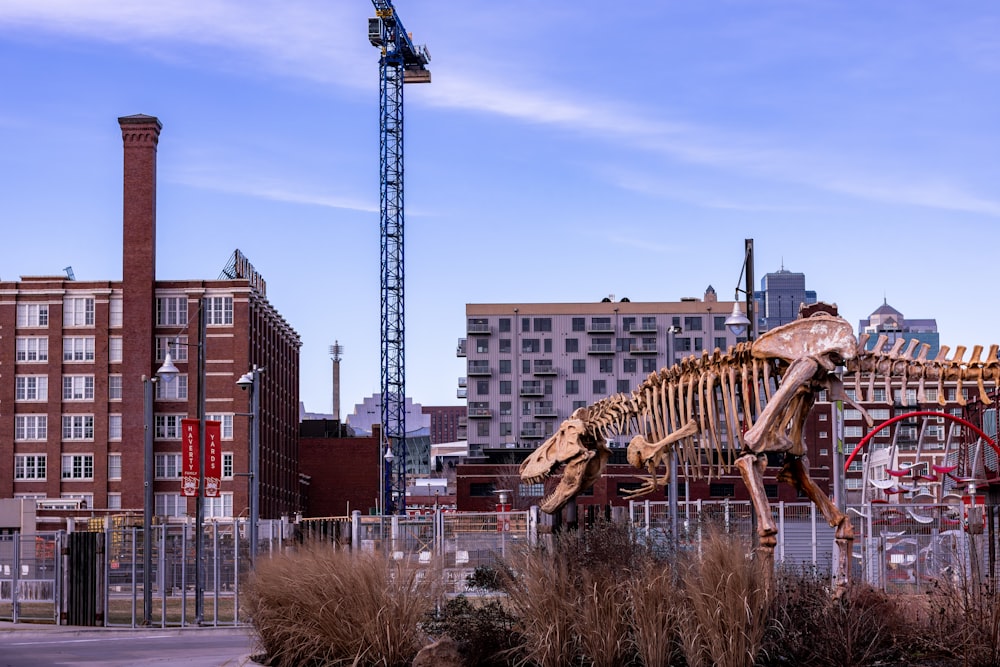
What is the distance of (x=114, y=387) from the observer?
89375mm

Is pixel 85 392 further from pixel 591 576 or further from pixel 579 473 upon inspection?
pixel 591 576

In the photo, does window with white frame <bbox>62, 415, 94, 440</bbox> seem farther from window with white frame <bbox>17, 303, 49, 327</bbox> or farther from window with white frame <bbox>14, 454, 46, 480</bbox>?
window with white frame <bbox>17, 303, 49, 327</bbox>

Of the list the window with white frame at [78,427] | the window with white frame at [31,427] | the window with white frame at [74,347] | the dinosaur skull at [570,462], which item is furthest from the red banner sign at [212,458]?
the window with white frame at [31,427]

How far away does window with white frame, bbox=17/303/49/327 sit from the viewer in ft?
294

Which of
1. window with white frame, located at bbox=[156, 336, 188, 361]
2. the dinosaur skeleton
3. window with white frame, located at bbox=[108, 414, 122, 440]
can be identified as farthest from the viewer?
window with white frame, located at bbox=[108, 414, 122, 440]

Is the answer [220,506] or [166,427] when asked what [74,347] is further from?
[220,506]

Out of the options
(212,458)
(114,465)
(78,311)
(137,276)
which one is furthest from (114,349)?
(212,458)

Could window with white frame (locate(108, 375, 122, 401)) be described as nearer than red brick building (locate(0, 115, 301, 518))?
No

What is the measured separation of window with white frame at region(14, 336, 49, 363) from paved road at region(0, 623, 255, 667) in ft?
205

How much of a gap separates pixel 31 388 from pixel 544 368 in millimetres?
60455

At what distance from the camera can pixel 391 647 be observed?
627 inches

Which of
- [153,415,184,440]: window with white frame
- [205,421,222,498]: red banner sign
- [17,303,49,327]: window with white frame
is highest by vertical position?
[17,303,49,327]: window with white frame

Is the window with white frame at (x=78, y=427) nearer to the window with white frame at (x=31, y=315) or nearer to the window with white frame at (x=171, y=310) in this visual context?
the window with white frame at (x=31, y=315)

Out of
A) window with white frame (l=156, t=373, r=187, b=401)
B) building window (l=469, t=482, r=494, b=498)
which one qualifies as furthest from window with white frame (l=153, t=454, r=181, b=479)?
building window (l=469, t=482, r=494, b=498)
